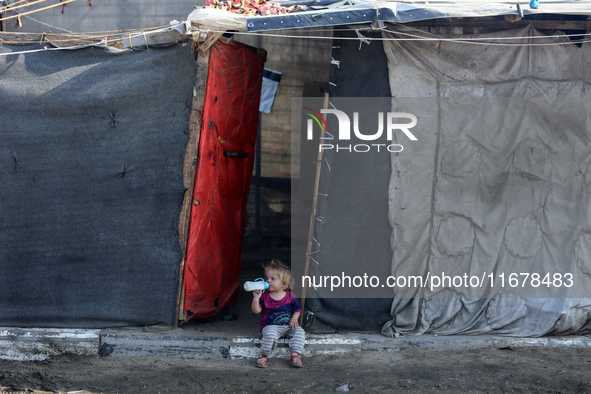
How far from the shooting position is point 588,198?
5180 millimetres

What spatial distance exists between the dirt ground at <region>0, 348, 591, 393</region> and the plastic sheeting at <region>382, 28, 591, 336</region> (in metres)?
0.35

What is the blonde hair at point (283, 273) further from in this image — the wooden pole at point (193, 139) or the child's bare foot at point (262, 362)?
the wooden pole at point (193, 139)

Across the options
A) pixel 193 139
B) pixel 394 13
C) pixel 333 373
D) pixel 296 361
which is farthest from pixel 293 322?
pixel 394 13

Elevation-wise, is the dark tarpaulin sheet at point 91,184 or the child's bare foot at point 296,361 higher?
the dark tarpaulin sheet at point 91,184

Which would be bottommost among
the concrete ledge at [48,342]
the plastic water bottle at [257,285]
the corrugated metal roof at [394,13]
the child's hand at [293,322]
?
the concrete ledge at [48,342]

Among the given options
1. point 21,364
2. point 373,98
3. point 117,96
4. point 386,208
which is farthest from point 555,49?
point 21,364

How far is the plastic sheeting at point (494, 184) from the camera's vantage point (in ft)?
16.5

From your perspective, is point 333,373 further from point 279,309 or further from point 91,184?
point 91,184

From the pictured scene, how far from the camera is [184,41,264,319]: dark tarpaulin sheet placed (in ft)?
17.0

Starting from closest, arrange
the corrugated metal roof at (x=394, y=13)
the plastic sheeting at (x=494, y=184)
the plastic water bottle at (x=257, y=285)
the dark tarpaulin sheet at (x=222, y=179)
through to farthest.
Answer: the corrugated metal roof at (x=394, y=13)
the plastic water bottle at (x=257, y=285)
the plastic sheeting at (x=494, y=184)
the dark tarpaulin sheet at (x=222, y=179)

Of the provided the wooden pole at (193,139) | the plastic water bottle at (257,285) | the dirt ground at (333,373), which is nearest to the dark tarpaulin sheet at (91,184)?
the wooden pole at (193,139)

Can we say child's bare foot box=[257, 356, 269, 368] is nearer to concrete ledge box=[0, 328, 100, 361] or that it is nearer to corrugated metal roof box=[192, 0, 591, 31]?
concrete ledge box=[0, 328, 100, 361]

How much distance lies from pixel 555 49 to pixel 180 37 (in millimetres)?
3365

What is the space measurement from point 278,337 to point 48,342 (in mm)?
2098
